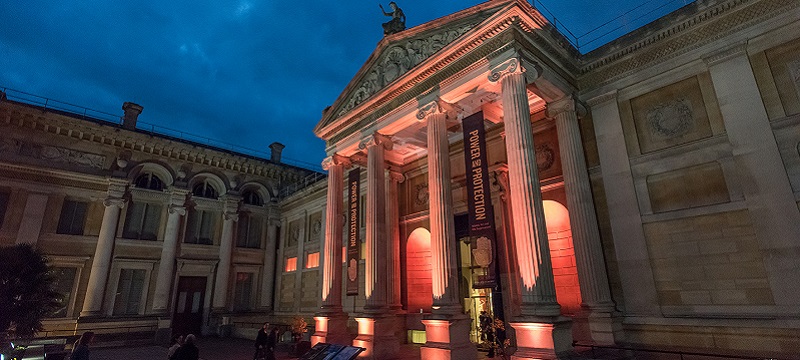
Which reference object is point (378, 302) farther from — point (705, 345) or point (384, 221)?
point (705, 345)

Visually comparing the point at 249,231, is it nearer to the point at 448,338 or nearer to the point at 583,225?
the point at 448,338

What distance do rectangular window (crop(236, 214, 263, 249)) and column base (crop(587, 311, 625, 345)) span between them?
73.4 ft

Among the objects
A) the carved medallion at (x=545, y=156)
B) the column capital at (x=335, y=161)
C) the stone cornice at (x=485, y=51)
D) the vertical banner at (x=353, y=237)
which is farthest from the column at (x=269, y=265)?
the carved medallion at (x=545, y=156)

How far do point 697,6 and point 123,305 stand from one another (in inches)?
1106

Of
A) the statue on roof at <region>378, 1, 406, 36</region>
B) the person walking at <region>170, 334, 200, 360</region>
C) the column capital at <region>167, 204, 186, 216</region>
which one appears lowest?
the person walking at <region>170, 334, 200, 360</region>

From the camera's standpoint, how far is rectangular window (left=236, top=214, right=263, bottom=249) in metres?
26.2

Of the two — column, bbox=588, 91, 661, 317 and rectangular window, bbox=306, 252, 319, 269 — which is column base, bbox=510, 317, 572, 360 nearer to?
column, bbox=588, 91, 661, 317

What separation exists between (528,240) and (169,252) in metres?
21.4

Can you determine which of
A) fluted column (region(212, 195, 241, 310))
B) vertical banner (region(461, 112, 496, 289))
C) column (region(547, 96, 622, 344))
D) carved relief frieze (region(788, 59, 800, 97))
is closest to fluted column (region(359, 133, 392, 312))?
vertical banner (region(461, 112, 496, 289))

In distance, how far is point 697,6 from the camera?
410 inches

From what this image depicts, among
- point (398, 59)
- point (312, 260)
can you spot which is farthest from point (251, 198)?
point (398, 59)

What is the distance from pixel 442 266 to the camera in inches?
446

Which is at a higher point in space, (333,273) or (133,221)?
(133,221)

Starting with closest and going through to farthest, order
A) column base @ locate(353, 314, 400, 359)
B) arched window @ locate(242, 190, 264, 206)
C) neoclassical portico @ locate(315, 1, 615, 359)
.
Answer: neoclassical portico @ locate(315, 1, 615, 359) < column base @ locate(353, 314, 400, 359) < arched window @ locate(242, 190, 264, 206)
